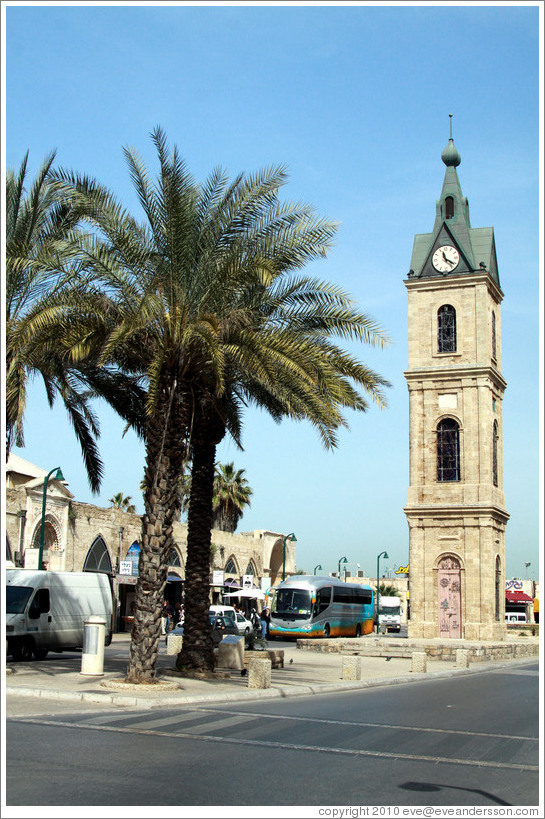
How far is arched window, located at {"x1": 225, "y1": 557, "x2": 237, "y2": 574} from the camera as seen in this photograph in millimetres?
62000

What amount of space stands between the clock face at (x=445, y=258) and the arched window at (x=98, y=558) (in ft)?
74.0

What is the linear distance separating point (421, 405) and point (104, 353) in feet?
112

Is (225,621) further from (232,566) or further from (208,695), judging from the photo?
(232,566)

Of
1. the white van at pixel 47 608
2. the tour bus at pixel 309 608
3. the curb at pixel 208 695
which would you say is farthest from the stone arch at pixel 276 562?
the curb at pixel 208 695

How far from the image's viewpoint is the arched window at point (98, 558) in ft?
140

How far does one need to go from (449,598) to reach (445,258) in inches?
701

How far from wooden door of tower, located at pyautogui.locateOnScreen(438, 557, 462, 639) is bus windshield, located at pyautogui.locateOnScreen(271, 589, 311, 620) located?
266 inches

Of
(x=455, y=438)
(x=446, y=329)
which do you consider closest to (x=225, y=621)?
(x=455, y=438)

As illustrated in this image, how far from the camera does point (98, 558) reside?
142ft

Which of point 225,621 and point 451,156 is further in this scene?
point 451,156

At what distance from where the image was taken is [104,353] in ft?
52.9

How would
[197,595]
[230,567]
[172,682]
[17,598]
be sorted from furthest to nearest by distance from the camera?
[230,567]
[17,598]
[197,595]
[172,682]

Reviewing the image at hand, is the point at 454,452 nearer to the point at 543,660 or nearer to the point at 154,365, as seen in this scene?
the point at 154,365

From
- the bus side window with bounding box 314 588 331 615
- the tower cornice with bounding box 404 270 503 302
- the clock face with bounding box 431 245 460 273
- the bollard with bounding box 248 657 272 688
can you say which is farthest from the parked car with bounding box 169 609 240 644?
the clock face with bounding box 431 245 460 273
